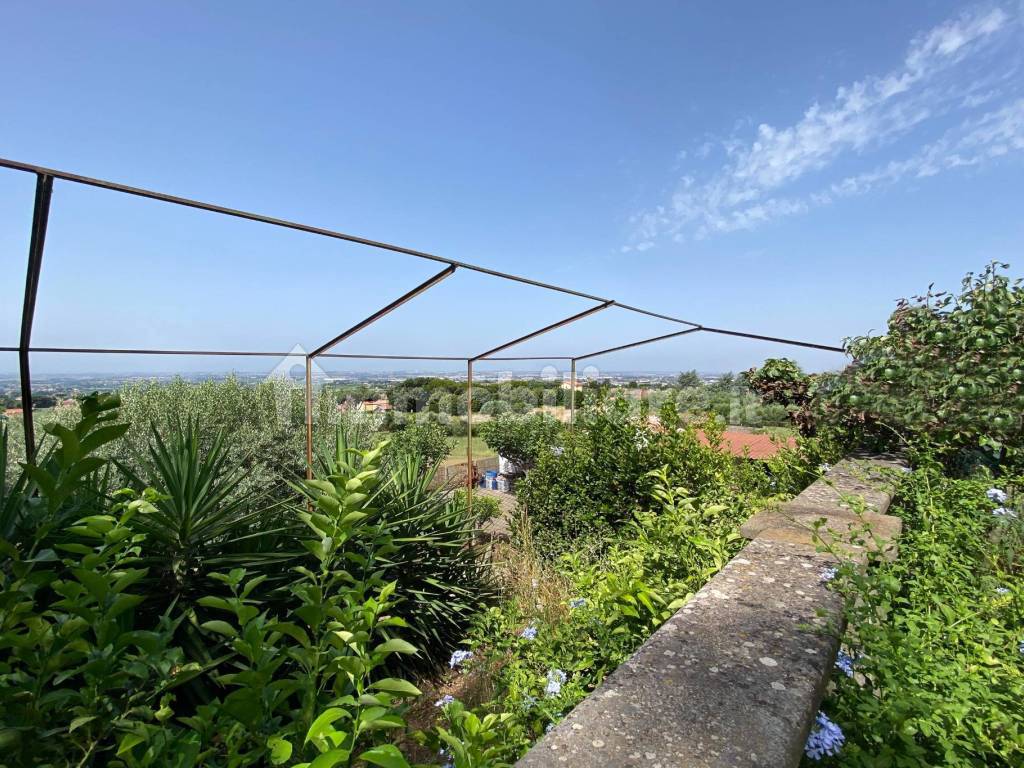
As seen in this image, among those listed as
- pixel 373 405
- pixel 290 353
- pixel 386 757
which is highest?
pixel 290 353

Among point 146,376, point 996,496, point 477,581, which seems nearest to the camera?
point 996,496

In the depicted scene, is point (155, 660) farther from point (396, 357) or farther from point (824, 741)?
point (396, 357)

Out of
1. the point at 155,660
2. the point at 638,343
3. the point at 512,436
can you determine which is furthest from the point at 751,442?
the point at 512,436

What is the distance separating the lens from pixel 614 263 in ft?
34.6

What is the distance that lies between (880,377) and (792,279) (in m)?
8.53

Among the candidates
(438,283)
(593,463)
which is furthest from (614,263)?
(438,283)

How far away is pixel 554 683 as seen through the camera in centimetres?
135

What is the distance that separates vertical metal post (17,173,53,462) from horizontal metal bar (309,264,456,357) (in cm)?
144

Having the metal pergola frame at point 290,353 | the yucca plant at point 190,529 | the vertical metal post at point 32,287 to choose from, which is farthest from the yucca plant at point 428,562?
the vertical metal post at point 32,287

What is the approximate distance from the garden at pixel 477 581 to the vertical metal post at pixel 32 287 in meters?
0.36

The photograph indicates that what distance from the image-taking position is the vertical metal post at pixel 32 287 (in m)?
1.57

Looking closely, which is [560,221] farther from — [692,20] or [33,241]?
[33,241]

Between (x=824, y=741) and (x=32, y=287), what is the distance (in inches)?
119

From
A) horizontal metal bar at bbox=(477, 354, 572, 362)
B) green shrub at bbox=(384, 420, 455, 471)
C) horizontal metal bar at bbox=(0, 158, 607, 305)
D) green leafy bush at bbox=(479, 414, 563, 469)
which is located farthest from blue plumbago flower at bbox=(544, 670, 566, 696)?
green shrub at bbox=(384, 420, 455, 471)
